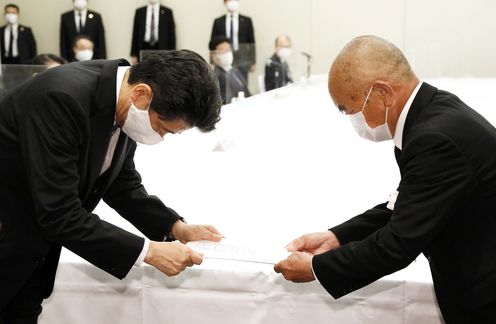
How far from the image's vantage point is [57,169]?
137 cm

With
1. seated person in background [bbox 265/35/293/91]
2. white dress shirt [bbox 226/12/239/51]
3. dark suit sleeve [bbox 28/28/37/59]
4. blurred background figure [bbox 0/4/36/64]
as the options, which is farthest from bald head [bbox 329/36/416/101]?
dark suit sleeve [bbox 28/28/37/59]

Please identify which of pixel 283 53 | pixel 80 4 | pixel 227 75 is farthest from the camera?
pixel 80 4

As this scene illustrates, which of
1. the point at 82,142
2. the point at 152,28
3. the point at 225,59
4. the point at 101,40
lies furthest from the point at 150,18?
the point at 82,142

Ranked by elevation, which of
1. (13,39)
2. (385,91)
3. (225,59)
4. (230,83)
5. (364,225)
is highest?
(385,91)

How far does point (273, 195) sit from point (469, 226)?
4.84 feet

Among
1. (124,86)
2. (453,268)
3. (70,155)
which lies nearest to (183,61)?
(124,86)

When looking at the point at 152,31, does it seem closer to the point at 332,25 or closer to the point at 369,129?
the point at 332,25

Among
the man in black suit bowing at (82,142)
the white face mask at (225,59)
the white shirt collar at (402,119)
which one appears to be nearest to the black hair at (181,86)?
the man in black suit bowing at (82,142)

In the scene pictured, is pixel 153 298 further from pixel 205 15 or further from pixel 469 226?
pixel 205 15

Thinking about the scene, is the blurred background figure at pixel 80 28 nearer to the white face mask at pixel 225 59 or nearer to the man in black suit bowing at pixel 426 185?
the white face mask at pixel 225 59

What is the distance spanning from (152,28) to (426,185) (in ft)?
25.5

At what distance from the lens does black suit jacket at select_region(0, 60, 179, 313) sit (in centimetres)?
135

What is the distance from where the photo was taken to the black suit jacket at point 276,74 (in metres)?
5.98

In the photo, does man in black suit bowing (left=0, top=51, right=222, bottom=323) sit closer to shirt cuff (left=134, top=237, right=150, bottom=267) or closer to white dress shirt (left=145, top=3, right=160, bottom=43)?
shirt cuff (left=134, top=237, right=150, bottom=267)
